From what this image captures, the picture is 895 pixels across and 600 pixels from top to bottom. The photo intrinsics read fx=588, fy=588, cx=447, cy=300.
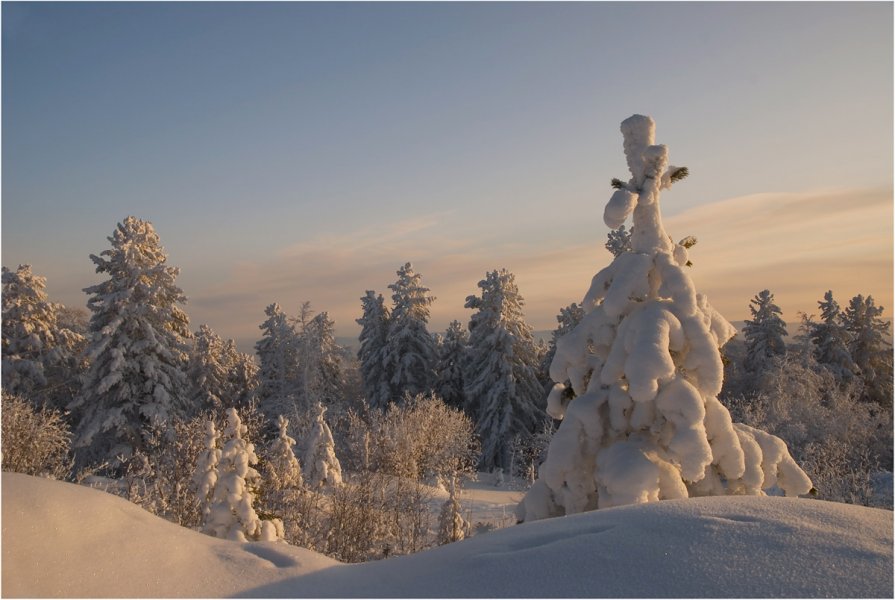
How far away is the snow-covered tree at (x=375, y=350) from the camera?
1612 inches

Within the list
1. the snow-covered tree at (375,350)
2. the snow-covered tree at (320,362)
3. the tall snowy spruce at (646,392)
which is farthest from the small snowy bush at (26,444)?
the snow-covered tree at (375,350)

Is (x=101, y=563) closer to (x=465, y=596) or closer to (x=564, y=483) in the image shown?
(x=465, y=596)

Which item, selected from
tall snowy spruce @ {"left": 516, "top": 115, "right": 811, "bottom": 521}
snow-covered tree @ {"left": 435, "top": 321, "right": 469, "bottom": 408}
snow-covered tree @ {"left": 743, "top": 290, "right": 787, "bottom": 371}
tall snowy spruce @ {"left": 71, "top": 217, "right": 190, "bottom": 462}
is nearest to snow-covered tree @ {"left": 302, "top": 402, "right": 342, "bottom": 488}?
tall snowy spruce @ {"left": 71, "top": 217, "right": 190, "bottom": 462}

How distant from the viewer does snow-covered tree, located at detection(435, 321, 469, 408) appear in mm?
41969

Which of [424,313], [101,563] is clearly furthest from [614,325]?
[424,313]

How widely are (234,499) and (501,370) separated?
26147 millimetres

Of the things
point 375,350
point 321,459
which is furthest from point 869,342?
point 321,459

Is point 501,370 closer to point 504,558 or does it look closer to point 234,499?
point 234,499

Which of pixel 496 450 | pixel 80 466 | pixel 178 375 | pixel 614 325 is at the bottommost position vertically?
pixel 496 450

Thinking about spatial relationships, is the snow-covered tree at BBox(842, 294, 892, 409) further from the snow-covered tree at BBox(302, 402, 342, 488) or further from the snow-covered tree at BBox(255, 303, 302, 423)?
the snow-covered tree at BBox(255, 303, 302, 423)

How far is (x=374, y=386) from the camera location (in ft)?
137

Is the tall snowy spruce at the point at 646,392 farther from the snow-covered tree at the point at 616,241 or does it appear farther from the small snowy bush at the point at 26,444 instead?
the snow-covered tree at the point at 616,241

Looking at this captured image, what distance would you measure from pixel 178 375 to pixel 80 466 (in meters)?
5.72

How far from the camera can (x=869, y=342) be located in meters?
40.8
